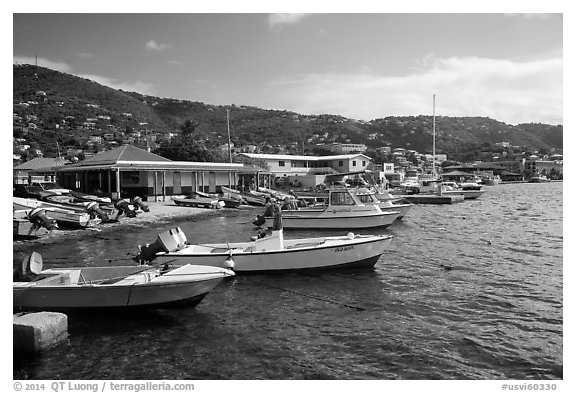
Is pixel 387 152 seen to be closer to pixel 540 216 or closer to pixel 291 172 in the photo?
pixel 291 172

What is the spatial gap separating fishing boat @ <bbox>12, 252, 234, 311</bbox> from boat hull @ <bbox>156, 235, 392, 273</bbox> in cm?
224

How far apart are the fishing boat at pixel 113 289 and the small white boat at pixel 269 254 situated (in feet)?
6.74

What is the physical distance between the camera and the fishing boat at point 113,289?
8188mm

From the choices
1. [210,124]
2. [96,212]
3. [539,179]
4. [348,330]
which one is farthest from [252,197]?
[539,179]

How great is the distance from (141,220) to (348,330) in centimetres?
1892

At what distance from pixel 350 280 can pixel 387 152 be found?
105 meters

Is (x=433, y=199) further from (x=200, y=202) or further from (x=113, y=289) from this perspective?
(x=113, y=289)

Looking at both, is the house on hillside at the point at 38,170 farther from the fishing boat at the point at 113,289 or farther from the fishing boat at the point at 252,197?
the fishing boat at the point at 113,289

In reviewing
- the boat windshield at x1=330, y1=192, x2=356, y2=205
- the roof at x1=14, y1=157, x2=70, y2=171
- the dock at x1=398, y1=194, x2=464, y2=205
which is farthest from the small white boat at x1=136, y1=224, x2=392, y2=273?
the roof at x1=14, y1=157, x2=70, y2=171

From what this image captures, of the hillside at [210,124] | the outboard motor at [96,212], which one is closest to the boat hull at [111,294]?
the hillside at [210,124]

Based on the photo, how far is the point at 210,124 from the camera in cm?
7869

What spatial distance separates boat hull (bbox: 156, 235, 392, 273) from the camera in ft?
37.3

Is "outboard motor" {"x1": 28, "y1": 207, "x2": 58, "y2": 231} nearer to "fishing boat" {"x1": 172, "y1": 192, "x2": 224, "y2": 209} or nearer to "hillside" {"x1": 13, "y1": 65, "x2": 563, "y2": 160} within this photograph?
"hillside" {"x1": 13, "y1": 65, "x2": 563, "y2": 160}

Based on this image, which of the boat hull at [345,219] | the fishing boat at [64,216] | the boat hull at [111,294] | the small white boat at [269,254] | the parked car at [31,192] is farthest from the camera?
the parked car at [31,192]
